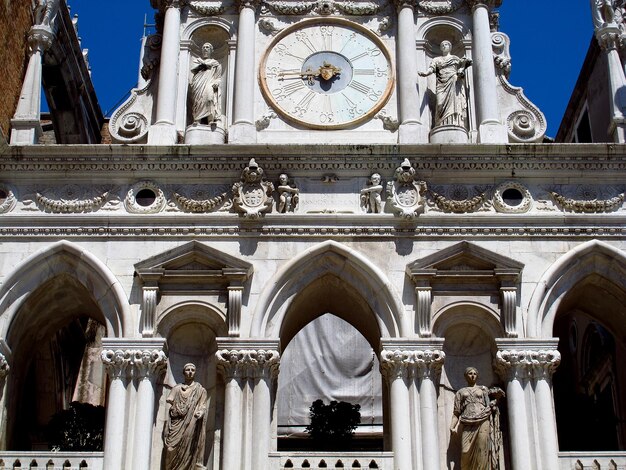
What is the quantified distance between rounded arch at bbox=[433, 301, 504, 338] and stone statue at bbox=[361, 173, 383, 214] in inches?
68.9

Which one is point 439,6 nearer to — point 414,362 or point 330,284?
point 330,284

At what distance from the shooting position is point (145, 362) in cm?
1623

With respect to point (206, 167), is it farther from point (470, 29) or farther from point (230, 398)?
point (470, 29)

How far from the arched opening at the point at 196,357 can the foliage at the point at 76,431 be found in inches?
51.1

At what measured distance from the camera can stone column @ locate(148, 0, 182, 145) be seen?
58.8ft

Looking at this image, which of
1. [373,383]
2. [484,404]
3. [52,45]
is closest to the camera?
[484,404]

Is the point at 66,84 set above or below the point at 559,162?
above

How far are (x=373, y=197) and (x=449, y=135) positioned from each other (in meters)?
1.59

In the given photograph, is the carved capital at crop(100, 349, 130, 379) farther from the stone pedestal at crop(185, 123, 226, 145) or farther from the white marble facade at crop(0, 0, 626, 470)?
the stone pedestal at crop(185, 123, 226, 145)

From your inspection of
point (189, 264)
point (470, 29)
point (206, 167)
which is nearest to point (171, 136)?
point (206, 167)

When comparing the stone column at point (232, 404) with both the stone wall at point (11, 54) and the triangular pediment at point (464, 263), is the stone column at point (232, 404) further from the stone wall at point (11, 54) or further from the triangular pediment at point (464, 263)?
the stone wall at point (11, 54)

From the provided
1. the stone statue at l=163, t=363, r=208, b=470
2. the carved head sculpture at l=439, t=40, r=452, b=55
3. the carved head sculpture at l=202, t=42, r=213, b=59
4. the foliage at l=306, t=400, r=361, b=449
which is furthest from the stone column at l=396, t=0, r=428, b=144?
the stone statue at l=163, t=363, r=208, b=470

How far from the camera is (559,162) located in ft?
57.5

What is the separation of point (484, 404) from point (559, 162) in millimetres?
3887
